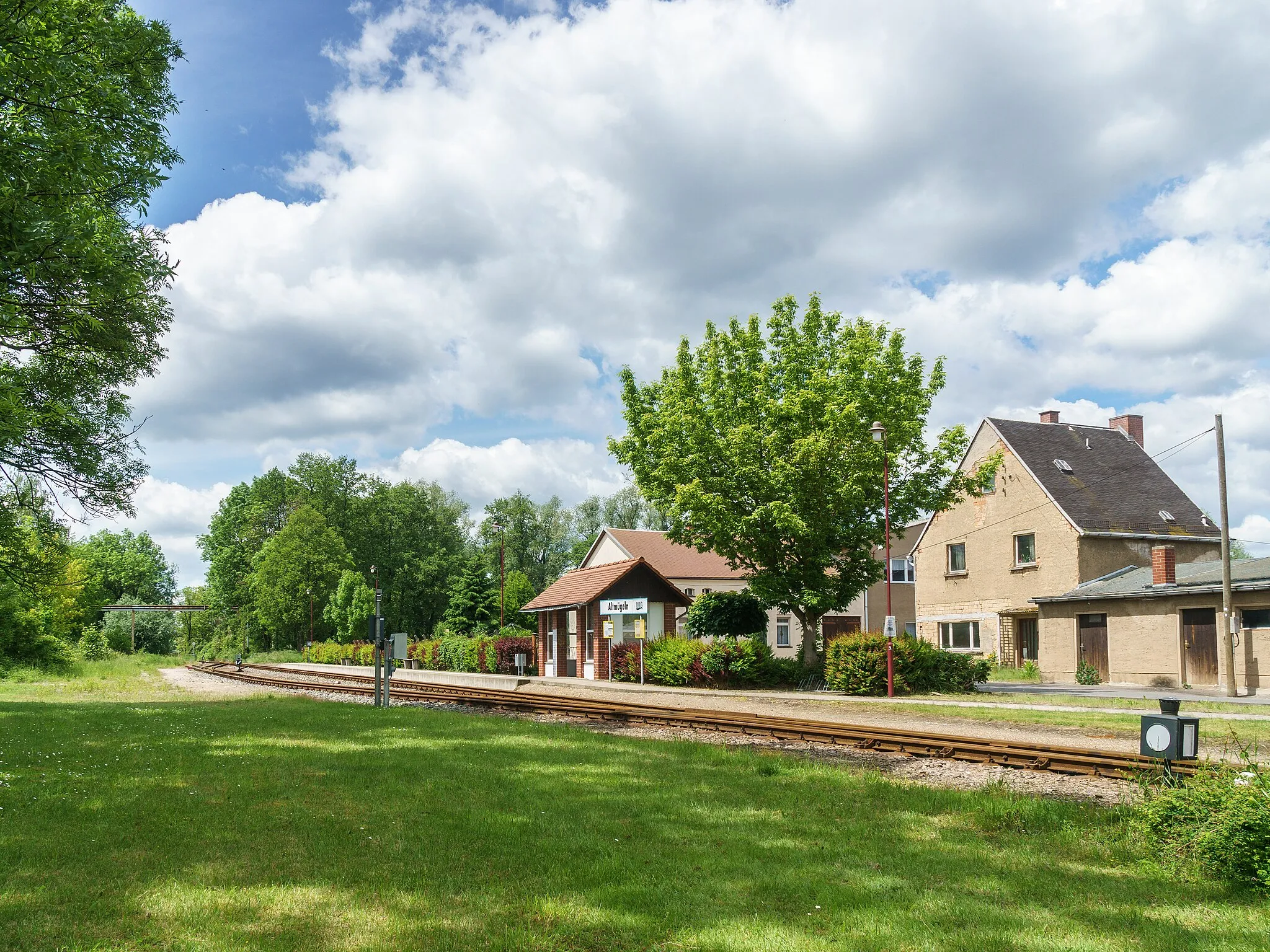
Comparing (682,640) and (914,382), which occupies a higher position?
(914,382)

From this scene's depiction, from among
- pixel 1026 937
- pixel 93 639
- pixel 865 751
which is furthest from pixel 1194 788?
pixel 93 639

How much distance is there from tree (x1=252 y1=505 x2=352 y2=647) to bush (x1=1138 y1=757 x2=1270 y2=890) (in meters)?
80.6

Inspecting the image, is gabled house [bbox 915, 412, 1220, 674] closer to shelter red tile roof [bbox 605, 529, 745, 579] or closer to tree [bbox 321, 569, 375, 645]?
shelter red tile roof [bbox 605, 529, 745, 579]

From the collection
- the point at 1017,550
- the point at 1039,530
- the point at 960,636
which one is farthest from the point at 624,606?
the point at 1039,530

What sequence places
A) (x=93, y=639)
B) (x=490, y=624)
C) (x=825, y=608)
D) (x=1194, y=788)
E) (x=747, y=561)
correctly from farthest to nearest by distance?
(x=93, y=639) → (x=490, y=624) → (x=747, y=561) → (x=825, y=608) → (x=1194, y=788)

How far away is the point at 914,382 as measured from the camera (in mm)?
30516

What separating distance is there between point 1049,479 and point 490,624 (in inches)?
1565

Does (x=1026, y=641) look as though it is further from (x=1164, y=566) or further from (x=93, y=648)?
(x=93, y=648)

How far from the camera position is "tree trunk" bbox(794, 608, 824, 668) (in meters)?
30.8

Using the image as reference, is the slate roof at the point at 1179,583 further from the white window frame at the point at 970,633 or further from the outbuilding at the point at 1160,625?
the white window frame at the point at 970,633

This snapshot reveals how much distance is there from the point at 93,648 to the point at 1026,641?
6392 centimetres

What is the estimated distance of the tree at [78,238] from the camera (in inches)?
459

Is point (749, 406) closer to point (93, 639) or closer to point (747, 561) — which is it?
point (747, 561)

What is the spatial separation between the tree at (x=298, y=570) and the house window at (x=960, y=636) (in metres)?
56.3
